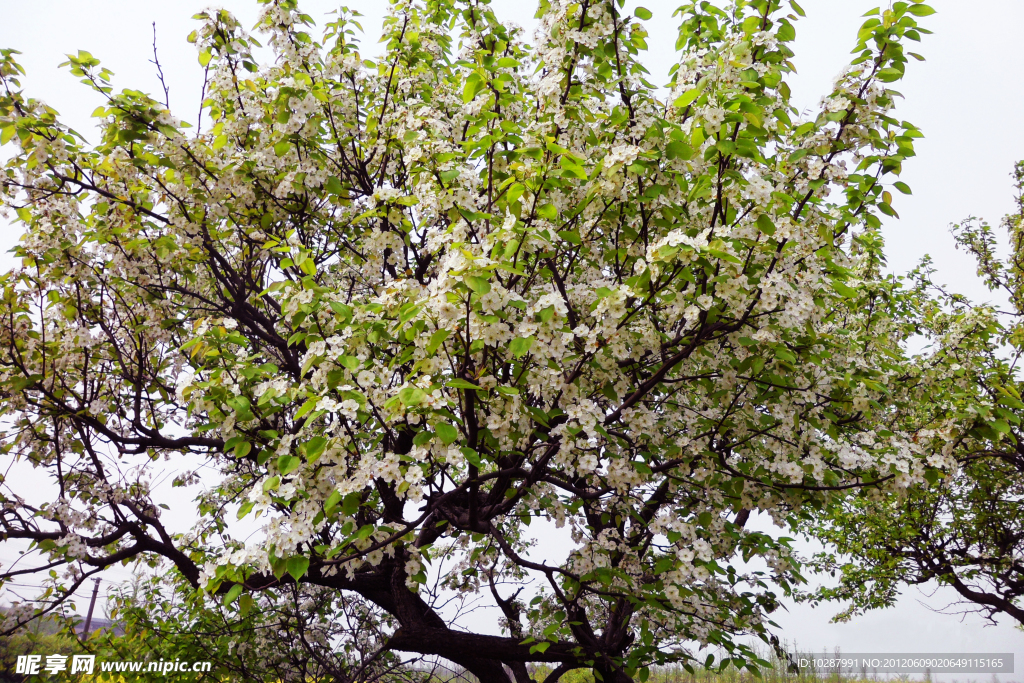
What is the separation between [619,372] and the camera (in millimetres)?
3873

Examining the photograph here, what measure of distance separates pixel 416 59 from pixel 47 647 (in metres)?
12.9

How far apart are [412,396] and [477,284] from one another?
23.1 inches

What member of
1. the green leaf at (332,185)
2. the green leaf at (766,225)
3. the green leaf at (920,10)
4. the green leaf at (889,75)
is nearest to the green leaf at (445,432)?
the green leaf at (766,225)

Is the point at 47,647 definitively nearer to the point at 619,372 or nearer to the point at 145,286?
the point at 145,286

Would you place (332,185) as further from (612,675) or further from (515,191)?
(612,675)

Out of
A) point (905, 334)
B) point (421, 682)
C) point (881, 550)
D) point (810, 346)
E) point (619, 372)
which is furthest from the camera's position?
point (881, 550)

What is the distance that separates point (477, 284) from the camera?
2.82 m

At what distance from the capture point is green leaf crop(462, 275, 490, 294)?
2.80 m

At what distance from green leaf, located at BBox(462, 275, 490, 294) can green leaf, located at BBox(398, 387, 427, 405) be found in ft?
1.72

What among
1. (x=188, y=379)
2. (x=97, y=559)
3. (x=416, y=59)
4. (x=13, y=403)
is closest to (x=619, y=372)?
(x=188, y=379)

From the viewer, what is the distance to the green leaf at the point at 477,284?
2.80m

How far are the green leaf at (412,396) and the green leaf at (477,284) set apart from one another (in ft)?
1.72

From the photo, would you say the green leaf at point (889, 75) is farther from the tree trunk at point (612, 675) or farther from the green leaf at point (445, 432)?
the tree trunk at point (612, 675)

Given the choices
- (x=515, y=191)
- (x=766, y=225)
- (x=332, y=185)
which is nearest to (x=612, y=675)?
(x=766, y=225)
